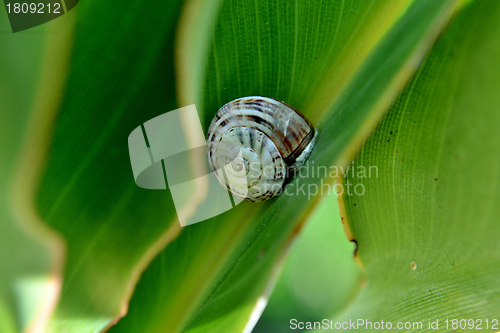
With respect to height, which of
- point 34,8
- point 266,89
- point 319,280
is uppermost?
point 34,8

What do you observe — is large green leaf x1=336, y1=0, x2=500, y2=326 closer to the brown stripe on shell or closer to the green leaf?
the green leaf

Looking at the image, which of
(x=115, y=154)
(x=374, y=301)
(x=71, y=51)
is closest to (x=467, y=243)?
(x=374, y=301)

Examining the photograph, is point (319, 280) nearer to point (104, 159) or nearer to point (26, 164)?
point (104, 159)

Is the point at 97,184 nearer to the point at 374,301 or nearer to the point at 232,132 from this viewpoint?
the point at 232,132

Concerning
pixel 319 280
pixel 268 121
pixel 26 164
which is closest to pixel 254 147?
pixel 268 121

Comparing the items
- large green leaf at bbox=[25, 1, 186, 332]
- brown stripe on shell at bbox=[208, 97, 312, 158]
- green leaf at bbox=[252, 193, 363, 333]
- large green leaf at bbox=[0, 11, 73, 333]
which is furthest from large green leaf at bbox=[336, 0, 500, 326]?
large green leaf at bbox=[0, 11, 73, 333]
